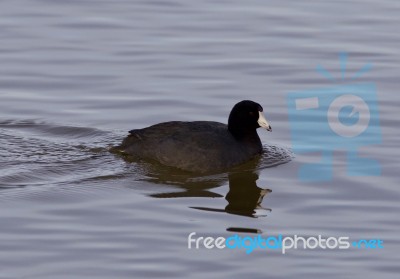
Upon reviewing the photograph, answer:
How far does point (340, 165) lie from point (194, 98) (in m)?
2.77

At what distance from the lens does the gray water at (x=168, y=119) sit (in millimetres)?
9461

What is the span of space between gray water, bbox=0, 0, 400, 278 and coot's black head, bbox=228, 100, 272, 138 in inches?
15.6

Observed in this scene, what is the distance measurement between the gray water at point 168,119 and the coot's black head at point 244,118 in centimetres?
40

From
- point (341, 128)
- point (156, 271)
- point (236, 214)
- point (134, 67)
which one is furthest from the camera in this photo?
point (134, 67)

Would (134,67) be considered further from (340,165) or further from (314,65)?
(340,165)

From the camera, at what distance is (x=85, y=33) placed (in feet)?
56.3

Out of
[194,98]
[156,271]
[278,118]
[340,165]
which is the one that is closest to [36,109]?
[194,98]
